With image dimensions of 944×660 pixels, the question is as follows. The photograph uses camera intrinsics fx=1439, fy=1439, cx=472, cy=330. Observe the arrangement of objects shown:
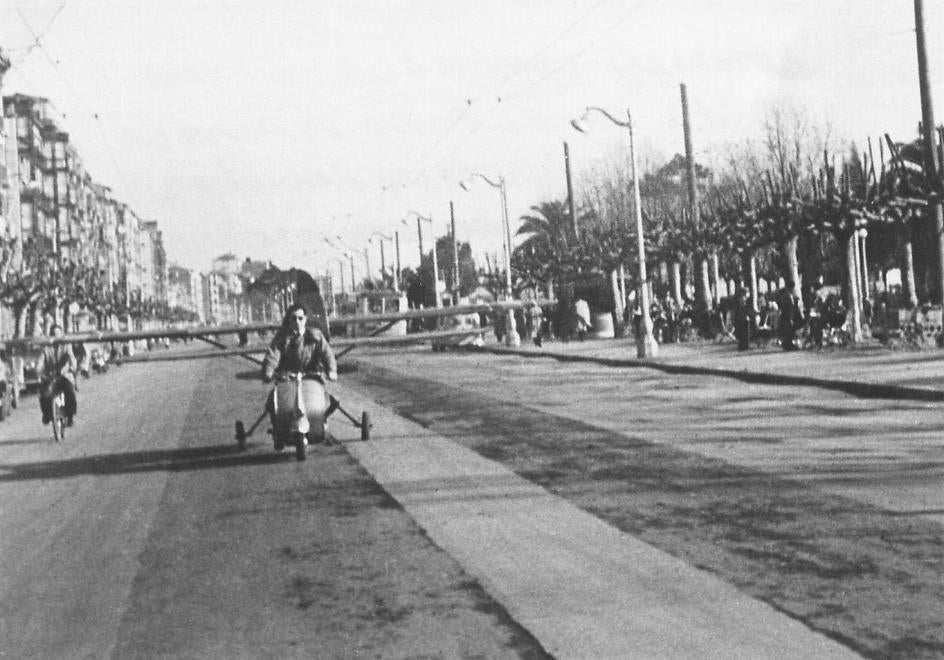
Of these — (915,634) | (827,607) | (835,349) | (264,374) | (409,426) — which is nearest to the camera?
(915,634)

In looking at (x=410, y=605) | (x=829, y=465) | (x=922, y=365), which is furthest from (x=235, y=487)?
(x=922, y=365)

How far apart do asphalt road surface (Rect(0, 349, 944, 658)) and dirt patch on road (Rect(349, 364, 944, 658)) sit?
24mm

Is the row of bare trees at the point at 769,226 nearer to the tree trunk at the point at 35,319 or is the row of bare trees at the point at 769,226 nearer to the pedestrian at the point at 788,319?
the pedestrian at the point at 788,319

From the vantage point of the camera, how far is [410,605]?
7848 millimetres

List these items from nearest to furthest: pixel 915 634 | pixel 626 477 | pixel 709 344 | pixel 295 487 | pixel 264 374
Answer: pixel 915 634
pixel 626 477
pixel 295 487
pixel 264 374
pixel 709 344

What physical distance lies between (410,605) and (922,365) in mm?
20780

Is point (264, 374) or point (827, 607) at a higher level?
point (264, 374)

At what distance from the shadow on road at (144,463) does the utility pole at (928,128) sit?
19.4 meters

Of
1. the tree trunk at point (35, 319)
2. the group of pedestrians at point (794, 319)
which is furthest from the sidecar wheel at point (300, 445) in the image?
the tree trunk at point (35, 319)

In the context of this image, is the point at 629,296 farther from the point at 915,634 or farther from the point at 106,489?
the point at 915,634

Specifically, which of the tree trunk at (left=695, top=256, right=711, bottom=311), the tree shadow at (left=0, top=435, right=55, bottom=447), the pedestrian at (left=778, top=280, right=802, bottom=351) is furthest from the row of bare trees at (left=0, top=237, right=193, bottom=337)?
the tree shadow at (left=0, top=435, right=55, bottom=447)

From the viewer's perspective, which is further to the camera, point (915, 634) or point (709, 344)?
point (709, 344)

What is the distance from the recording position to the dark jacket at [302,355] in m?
16.6

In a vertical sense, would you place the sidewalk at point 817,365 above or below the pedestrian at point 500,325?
below
